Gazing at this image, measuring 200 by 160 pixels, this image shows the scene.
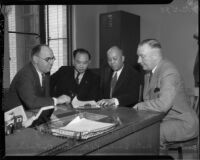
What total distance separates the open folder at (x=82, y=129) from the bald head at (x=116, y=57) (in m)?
0.25

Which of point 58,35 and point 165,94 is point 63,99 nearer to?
point 58,35

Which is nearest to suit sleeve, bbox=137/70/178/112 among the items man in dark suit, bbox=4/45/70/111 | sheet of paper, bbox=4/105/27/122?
man in dark suit, bbox=4/45/70/111

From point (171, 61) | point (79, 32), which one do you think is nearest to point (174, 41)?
point (171, 61)

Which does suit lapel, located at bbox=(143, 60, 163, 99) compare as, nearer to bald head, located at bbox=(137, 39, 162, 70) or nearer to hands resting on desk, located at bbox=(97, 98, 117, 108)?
bald head, located at bbox=(137, 39, 162, 70)

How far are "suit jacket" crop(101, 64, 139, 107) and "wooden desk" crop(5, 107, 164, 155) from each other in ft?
0.25

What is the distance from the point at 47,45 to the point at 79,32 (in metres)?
0.13

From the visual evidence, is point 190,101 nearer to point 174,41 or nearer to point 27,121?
point 174,41

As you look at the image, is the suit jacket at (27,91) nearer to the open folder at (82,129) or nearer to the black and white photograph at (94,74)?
the black and white photograph at (94,74)

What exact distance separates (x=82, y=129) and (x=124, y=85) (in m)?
0.35

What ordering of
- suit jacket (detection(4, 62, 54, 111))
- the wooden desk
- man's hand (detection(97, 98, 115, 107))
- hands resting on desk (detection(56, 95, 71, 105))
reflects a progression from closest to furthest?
the wooden desk < suit jacket (detection(4, 62, 54, 111)) < hands resting on desk (detection(56, 95, 71, 105)) < man's hand (detection(97, 98, 115, 107))

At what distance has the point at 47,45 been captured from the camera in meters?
0.88

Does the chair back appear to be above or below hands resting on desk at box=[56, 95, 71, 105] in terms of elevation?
above

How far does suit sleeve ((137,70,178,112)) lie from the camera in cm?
96

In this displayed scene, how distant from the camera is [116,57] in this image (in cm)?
99
